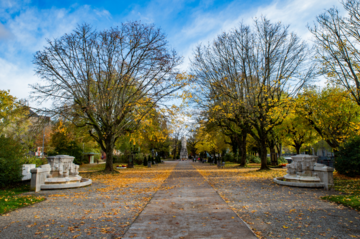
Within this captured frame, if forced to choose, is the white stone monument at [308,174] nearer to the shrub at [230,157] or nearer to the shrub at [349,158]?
the shrub at [349,158]

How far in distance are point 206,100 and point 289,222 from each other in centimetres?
1823

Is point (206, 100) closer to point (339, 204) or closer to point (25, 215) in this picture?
point (339, 204)

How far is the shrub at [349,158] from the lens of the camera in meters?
13.1

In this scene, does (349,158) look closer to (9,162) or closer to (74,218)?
(74,218)

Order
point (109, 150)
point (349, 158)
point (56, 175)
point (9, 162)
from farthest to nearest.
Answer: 1. point (109, 150)
2. point (349, 158)
3. point (56, 175)
4. point (9, 162)

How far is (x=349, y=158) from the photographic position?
44.1 feet

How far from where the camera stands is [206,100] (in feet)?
75.8

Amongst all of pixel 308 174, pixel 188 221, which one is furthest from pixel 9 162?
pixel 308 174

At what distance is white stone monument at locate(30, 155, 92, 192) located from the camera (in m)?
10.5

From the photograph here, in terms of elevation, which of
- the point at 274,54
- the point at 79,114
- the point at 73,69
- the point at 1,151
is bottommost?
the point at 1,151

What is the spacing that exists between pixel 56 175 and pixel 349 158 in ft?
51.3

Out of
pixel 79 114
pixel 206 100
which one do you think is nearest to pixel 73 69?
pixel 79 114

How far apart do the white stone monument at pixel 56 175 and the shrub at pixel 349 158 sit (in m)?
14.4

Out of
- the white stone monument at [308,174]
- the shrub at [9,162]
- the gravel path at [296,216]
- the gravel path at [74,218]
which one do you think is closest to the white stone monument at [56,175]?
the shrub at [9,162]
